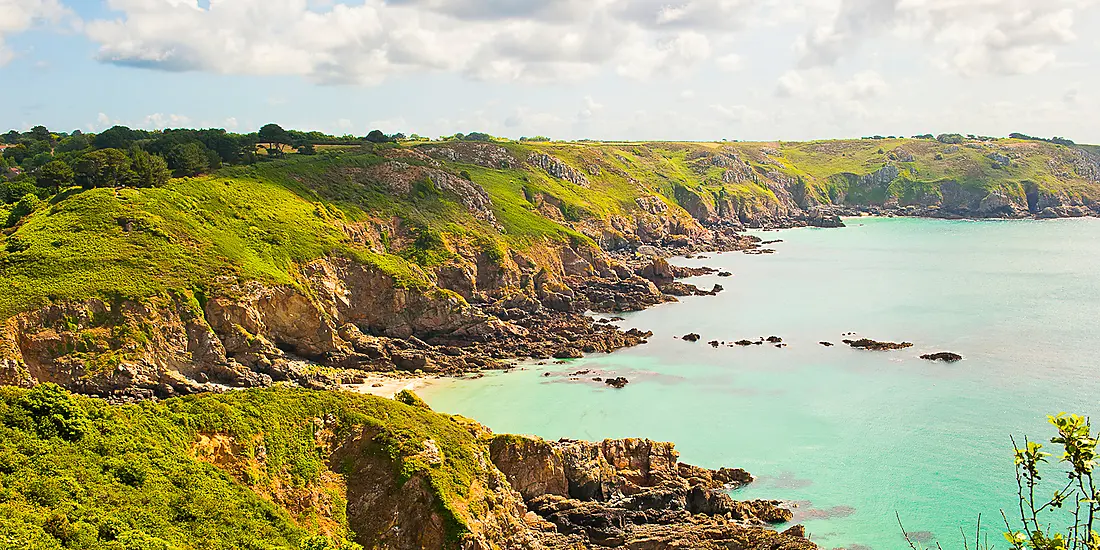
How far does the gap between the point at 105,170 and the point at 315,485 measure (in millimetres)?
54016

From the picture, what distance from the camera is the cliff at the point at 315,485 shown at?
24234mm

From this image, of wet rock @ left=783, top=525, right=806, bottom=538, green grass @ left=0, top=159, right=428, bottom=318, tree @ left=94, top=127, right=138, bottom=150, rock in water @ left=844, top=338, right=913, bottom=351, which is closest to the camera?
wet rock @ left=783, top=525, right=806, bottom=538

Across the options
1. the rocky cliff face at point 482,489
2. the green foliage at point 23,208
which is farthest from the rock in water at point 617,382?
the green foliage at point 23,208

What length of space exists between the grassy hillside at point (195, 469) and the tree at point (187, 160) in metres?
52.3

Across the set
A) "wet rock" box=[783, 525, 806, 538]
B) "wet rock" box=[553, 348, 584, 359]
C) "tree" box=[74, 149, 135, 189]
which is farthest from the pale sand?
"tree" box=[74, 149, 135, 189]

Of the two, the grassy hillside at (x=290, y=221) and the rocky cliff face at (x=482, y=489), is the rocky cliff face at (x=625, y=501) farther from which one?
the grassy hillside at (x=290, y=221)

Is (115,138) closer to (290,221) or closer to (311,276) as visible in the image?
(290,221)

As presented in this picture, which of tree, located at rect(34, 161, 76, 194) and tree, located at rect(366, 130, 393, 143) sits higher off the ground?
tree, located at rect(366, 130, 393, 143)

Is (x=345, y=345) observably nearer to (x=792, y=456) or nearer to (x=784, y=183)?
(x=792, y=456)

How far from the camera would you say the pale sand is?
55.1 metres

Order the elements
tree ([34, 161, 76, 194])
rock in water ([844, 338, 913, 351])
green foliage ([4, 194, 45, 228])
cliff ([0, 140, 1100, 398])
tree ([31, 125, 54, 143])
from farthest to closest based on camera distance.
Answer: tree ([31, 125, 54, 143]) < tree ([34, 161, 76, 194]) < rock in water ([844, 338, 913, 351]) < green foliage ([4, 194, 45, 228]) < cliff ([0, 140, 1100, 398])

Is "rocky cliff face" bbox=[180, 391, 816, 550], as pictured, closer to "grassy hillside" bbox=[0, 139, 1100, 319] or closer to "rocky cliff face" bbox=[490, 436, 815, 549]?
"rocky cliff face" bbox=[490, 436, 815, 549]

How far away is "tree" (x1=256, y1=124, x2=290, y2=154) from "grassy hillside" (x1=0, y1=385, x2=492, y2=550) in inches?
3093

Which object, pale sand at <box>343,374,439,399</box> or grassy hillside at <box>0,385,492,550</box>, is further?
pale sand at <box>343,374,439,399</box>
